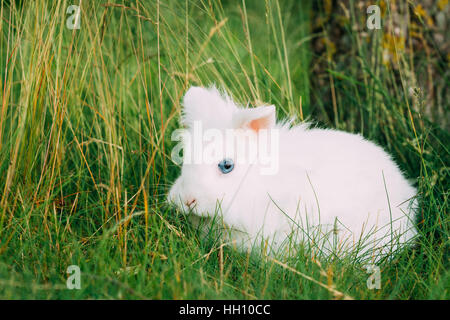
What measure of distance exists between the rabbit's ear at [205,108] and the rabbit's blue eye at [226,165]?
0.72 ft

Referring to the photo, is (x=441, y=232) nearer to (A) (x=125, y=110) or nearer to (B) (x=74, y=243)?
(B) (x=74, y=243)

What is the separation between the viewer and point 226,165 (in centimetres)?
263

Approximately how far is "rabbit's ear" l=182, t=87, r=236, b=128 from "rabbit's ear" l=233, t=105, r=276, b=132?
0.39 ft

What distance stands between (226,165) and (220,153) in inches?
2.7

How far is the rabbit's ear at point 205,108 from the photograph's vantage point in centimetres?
277

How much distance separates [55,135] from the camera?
2.88 m
